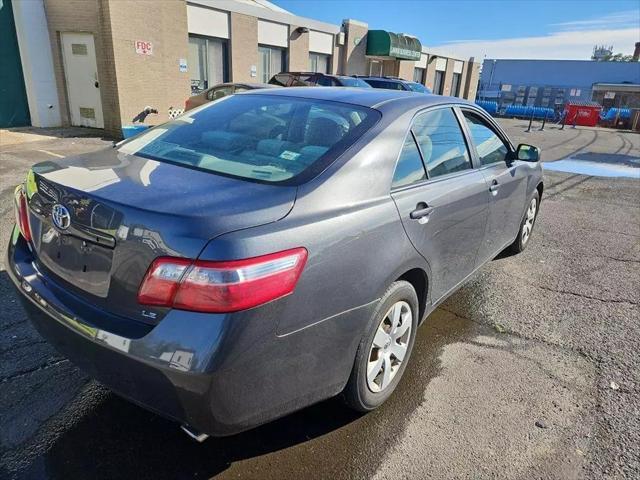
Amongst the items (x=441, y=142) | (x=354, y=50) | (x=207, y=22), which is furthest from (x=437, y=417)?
(x=354, y=50)

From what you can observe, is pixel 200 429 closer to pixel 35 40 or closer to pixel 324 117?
pixel 324 117

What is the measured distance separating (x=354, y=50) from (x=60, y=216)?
23539 mm

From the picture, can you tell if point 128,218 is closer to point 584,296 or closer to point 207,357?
point 207,357

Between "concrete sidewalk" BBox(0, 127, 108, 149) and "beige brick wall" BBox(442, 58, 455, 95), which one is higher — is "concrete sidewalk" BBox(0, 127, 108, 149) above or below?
below

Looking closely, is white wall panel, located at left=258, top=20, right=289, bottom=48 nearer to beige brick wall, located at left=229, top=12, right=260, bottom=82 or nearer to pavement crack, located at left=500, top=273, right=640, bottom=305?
beige brick wall, located at left=229, top=12, right=260, bottom=82

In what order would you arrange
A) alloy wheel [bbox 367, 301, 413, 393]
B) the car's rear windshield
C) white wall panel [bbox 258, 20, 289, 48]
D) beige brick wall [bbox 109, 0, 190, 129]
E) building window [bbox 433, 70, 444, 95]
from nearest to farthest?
the car's rear windshield
alloy wheel [bbox 367, 301, 413, 393]
beige brick wall [bbox 109, 0, 190, 129]
white wall panel [bbox 258, 20, 289, 48]
building window [bbox 433, 70, 444, 95]

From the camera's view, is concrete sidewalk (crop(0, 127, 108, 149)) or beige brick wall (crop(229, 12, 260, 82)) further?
beige brick wall (crop(229, 12, 260, 82))

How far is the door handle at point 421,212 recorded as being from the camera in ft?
8.11

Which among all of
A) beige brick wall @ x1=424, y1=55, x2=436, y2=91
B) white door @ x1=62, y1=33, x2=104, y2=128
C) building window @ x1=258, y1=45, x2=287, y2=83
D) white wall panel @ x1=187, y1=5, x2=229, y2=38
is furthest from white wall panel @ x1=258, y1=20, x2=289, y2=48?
beige brick wall @ x1=424, y1=55, x2=436, y2=91

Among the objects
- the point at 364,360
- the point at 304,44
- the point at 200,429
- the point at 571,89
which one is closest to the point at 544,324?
the point at 364,360

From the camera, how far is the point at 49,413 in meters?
2.41

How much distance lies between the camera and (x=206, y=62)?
51.4 ft

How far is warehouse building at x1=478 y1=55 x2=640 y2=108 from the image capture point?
4894cm

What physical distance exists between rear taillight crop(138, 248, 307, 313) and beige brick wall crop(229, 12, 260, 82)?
1599cm
